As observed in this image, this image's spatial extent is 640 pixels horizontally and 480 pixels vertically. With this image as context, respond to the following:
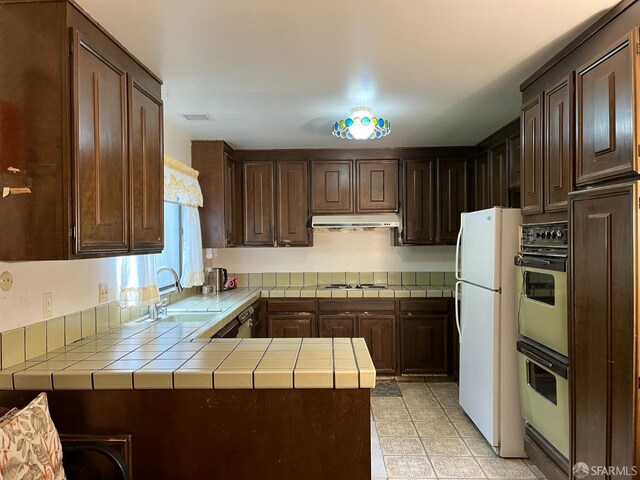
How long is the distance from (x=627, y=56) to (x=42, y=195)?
2289 millimetres

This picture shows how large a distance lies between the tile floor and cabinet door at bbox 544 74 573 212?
5.33 feet

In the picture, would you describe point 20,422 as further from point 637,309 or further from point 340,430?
point 637,309

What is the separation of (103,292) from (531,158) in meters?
2.62

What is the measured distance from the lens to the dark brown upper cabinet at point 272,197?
4094 mm

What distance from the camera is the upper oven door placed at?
6.36ft

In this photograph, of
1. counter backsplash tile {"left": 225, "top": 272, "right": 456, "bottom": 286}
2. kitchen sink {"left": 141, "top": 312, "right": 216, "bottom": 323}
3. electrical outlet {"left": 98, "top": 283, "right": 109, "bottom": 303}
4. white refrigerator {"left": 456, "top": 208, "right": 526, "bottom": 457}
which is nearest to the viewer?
electrical outlet {"left": 98, "top": 283, "right": 109, "bottom": 303}

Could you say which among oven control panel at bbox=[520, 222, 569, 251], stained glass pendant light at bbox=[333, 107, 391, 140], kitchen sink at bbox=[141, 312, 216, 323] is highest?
stained glass pendant light at bbox=[333, 107, 391, 140]

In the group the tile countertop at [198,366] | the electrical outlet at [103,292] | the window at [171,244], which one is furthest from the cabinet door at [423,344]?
the electrical outlet at [103,292]

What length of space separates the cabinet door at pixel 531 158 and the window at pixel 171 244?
274cm

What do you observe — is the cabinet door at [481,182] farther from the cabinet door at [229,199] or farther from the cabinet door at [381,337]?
the cabinet door at [229,199]

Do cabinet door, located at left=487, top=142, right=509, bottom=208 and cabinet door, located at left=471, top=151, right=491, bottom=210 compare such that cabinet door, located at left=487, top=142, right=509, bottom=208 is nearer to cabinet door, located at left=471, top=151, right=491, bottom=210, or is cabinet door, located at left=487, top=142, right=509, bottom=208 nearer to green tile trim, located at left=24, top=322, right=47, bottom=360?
cabinet door, located at left=471, top=151, right=491, bottom=210

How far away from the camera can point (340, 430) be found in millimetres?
1534

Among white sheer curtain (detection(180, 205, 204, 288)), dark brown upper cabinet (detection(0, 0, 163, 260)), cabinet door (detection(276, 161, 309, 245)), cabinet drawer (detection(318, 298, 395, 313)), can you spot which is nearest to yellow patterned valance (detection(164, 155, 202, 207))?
white sheer curtain (detection(180, 205, 204, 288))

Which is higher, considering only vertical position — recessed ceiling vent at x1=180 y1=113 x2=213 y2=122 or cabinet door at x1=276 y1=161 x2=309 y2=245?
recessed ceiling vent at x1=180 y1=113 x2=213 y2=122
